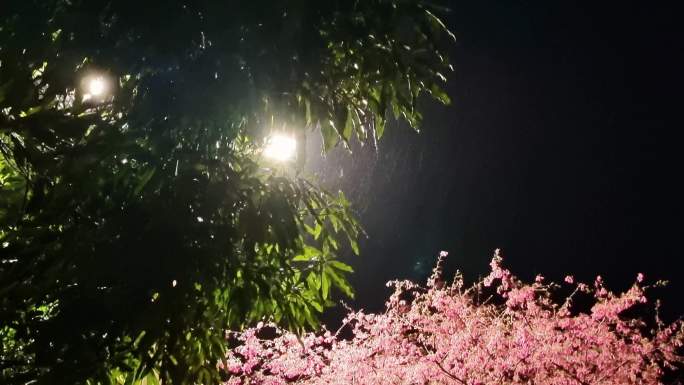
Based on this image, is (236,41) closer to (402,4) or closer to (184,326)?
(402,4)

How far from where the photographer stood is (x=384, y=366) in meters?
6.96

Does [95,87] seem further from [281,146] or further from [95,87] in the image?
[281,146]

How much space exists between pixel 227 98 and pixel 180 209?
767mm

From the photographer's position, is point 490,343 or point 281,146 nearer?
point 281,146

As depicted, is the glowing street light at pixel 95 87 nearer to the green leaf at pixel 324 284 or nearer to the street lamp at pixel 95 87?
the street lamp at pixel 95 87

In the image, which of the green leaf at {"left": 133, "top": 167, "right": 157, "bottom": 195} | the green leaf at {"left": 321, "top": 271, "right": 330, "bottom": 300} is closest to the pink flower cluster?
the green leaf at {"left": 321, "top": 271, "right": 330, "bottom": 300}

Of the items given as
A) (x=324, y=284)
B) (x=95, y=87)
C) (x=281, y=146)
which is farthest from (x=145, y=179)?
(x=324, y=284)

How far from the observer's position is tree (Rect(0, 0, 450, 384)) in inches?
90.4

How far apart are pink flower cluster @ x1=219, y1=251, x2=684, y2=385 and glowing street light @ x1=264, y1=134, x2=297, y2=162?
2.78 metres

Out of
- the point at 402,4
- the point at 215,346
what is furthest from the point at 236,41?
the point at 215,346

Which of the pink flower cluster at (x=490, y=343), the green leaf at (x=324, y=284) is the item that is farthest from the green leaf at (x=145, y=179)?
the pink flower cluster at (x=490, y=343)

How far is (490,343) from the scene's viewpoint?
248 inches

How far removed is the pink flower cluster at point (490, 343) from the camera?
600 cm

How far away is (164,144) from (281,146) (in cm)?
83
